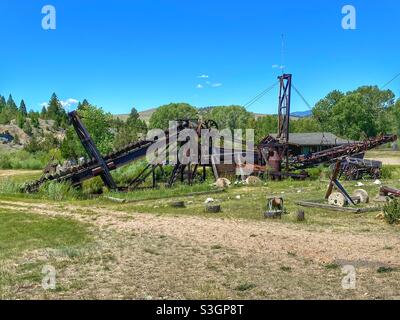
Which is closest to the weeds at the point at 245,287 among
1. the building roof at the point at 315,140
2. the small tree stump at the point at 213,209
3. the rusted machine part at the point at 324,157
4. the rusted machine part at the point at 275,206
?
the rusted machine part at the point at 275,206

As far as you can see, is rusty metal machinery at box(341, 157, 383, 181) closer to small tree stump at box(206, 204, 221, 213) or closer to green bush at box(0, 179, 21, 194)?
small tree stump at box(206, 204, 221, 213)

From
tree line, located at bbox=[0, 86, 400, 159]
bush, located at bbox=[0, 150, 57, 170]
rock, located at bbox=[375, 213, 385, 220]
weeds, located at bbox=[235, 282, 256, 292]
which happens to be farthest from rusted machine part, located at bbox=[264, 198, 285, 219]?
tree line, located at bbox=[0, 86, 400, 159]

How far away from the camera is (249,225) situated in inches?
493

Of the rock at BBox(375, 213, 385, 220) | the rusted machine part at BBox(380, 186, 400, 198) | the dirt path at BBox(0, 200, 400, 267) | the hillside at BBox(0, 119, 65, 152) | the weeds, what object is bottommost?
the weeds

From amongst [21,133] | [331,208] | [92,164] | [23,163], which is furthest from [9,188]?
[21,133]

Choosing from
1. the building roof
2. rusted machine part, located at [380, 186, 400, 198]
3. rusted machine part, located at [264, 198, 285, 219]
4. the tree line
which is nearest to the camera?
rusted machine part, located at [264, 198, 285, 219]

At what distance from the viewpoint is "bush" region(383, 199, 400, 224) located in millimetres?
12398

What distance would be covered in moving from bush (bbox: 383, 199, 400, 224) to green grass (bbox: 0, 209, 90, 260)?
8.15m

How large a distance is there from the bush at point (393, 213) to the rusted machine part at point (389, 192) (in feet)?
11.2

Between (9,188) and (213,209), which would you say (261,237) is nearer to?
(213,209)

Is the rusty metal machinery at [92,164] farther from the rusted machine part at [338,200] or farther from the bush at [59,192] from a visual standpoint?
the rusted machine part at [338,200]

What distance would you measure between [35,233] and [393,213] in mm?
9615
